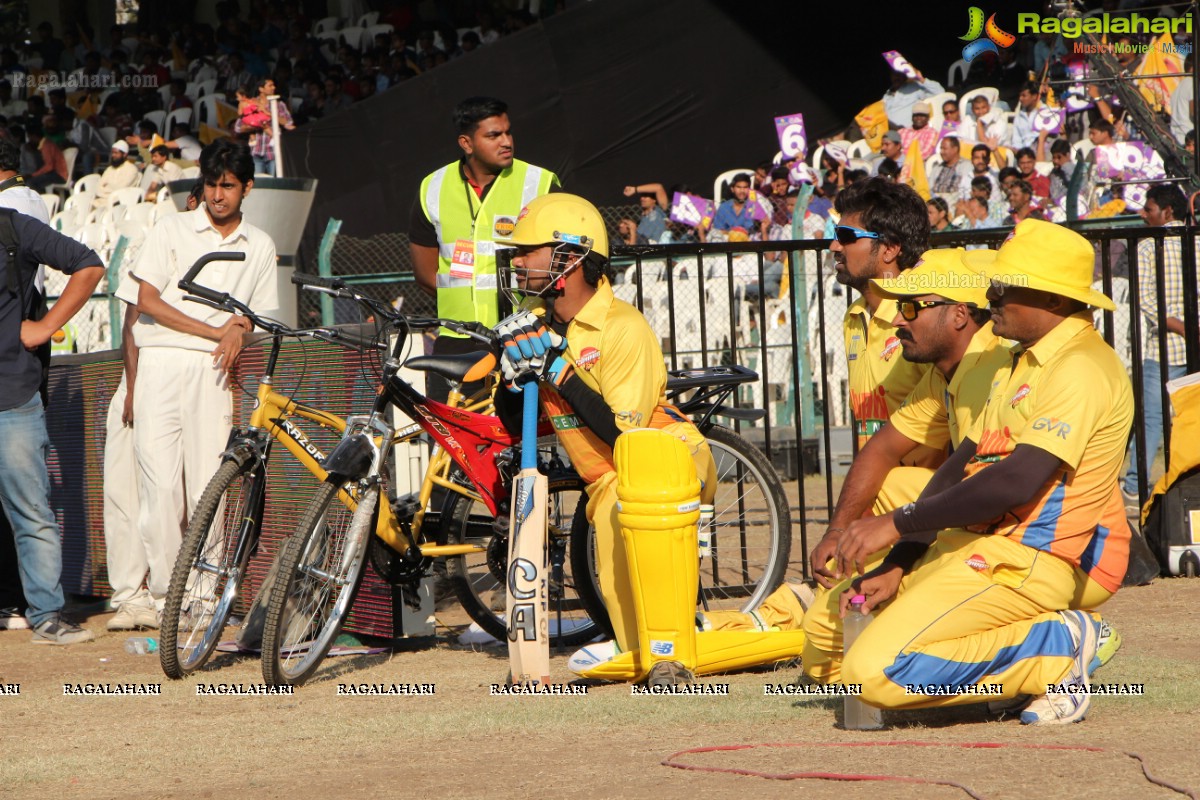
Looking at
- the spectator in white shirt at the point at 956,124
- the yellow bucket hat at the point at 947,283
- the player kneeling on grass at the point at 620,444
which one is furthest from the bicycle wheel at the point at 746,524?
the spectator in white shirt at the point at 956,124

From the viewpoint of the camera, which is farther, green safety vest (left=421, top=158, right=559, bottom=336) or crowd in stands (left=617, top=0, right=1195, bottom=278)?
crowd in stands (left=617, top=0, right=1195, bottom=278)

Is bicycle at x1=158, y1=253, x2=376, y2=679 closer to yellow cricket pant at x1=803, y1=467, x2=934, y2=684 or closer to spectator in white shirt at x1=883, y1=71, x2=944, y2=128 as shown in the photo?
yellow cricket pant at x1=803, y1=467, x2=934, y2=684

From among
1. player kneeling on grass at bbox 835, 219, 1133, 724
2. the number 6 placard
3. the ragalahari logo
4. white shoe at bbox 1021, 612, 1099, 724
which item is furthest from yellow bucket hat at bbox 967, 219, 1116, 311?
the ragalahari logo

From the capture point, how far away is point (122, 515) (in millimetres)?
7504

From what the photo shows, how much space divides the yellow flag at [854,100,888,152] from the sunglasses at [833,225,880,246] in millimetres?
11326

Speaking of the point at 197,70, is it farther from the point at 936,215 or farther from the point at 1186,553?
the point at 1186,553

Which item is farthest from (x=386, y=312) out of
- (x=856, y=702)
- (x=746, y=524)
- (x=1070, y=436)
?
(x=1070, y=436)

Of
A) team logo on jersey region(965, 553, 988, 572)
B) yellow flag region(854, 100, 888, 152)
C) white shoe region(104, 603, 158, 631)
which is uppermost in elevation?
yellow flag region(854, 100, 888, 152)

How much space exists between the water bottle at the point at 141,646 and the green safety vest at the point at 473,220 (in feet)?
6.44

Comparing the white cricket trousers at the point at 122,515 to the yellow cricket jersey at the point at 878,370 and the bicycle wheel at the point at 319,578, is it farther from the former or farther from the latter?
the yellow cricket jersey at the point at 878,370

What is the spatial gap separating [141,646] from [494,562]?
174 centimetres

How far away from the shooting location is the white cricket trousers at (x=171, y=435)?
6832 millimetres

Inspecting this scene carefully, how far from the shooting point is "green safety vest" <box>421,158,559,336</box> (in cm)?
711

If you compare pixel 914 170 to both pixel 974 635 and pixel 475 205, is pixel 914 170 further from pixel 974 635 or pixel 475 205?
pixel 974 635
